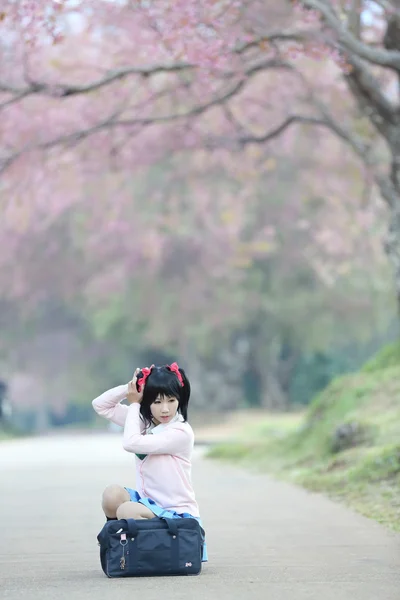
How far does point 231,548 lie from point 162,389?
192cm

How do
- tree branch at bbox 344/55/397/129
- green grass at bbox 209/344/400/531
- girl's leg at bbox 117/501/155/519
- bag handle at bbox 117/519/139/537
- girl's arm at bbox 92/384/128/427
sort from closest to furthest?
1. bag handle at bbox 117/519/139/537
2. girl's leg at bbox 117/501/155/519
3. girl's arm at bbox 92/384/128/427
4. green grass at bbox 209/344/400/531
5. tree branch at bbox 344/55/397/129

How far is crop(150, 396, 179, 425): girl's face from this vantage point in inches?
316

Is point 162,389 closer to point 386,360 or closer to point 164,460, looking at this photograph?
point 164,460

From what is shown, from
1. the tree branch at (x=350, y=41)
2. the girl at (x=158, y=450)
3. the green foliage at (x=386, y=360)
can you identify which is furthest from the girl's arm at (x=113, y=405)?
the green foliage at (x=386, y=360)

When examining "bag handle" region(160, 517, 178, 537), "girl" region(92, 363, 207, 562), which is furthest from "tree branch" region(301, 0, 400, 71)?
"bag handle" region(160, 517, 178, 537)

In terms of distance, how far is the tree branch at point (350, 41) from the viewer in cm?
1404

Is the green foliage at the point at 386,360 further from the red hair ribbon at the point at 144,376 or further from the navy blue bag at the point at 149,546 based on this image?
the navy blue bag at the point at 149,546

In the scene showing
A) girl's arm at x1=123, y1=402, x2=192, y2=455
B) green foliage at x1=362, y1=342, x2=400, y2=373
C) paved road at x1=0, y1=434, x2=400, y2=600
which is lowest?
green foliage at x1=362, y1=342, x2=400, y2=373

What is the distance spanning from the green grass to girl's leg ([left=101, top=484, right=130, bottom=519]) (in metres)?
3.19

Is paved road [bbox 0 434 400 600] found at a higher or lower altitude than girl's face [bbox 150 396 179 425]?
lower

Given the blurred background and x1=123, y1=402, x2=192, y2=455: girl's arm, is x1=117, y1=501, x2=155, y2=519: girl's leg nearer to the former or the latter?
x1=123, y1=402, x2=192, y2=455: girl's arm

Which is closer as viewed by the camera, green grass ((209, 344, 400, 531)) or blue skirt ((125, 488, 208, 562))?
blue skirt ((125, 488, 208, 562))

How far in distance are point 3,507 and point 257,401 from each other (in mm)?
39966

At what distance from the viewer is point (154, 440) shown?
Result: 7.93 metres
